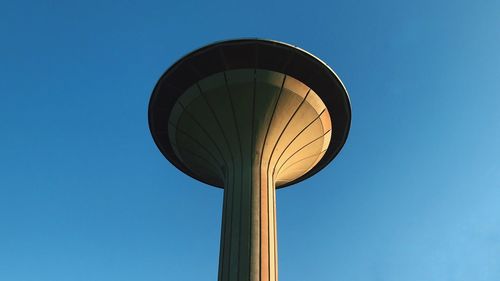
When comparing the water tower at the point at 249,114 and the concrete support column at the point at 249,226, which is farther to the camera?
the water tower at the point at 249,114

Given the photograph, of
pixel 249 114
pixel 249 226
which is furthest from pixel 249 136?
pixel 249 226

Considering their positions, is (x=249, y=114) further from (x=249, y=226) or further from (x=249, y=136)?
(x=249, y=226)

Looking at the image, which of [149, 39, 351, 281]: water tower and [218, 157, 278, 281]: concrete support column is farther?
[149, 39, 351, 281]: water tower

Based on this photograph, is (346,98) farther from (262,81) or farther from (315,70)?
(262,81)

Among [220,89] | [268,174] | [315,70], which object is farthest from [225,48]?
[268,174]

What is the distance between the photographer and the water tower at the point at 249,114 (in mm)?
18094

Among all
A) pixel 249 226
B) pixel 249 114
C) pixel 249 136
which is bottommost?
pixel 249 226

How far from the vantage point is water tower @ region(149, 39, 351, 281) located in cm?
1809

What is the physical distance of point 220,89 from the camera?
1945 cm

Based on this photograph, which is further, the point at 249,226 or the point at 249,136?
the point at 249,136

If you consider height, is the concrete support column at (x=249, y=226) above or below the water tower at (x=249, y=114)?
below

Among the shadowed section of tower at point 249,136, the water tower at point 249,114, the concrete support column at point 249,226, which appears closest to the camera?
the concrete support column at point 249,226

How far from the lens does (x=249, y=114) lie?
19.4 metres

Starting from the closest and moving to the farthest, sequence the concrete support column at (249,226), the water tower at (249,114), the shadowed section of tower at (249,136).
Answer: the concrete support column at (249,226), the shadowed section of tower at (249,136), the water tower at (249,114)
